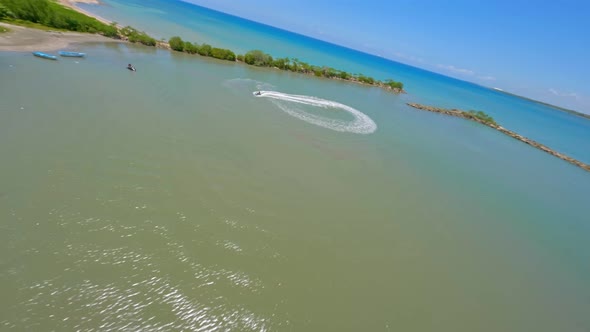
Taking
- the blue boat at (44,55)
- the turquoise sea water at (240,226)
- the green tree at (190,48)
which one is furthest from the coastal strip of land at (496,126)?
the blue boat at (44,55)

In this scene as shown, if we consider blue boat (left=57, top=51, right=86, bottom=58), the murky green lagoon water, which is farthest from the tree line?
the murky green lagoon water

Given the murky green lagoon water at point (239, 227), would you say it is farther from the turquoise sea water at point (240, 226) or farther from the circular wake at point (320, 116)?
the circular wake at point (320, 116)

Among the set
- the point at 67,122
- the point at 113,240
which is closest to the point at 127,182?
the point at 113,240

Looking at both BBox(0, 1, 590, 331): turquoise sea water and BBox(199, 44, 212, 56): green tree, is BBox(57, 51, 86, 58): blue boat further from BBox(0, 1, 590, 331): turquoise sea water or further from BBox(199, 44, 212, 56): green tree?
BBox(199, 44, 212, 56): green tree

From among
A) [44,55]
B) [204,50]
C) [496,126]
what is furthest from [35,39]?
[496,126]

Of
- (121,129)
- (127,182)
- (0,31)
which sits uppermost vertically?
(0,31)

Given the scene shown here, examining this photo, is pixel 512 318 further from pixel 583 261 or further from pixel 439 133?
pixel 439 133

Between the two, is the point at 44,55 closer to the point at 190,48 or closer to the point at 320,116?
the point at 190,48
